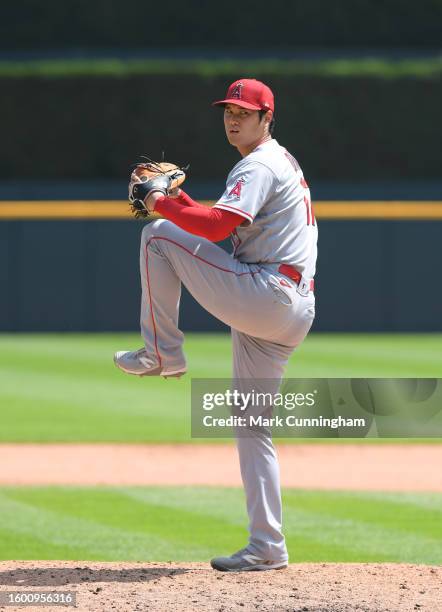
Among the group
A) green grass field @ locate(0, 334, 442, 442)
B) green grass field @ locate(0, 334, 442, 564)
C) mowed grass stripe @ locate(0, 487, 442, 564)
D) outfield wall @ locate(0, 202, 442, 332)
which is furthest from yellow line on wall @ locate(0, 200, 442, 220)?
mowed grass stripe @ locate(0, 487, 442, 564)

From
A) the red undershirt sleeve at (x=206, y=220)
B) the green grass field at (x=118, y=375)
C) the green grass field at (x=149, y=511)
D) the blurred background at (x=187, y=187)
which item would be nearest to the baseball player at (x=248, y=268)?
the red undershirt sleeve at (x=206, y=220)

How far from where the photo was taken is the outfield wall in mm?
17281

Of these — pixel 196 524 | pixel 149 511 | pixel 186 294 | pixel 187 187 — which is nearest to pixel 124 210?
pixel 187 187

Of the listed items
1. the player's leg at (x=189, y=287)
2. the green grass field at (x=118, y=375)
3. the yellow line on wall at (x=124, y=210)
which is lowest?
the green grass field at (x=118, y=375)

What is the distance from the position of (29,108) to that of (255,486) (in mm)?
15033

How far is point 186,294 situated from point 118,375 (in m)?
3.90

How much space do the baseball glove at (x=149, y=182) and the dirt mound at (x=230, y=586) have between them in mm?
1334

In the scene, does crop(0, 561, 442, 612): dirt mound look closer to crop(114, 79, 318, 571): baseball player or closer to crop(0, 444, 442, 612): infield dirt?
crop(0, 444, 442, 612): infield dirt

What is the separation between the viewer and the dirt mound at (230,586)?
445 centimetres

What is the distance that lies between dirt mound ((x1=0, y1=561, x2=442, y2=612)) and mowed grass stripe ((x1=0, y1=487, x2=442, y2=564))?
0.70 meters

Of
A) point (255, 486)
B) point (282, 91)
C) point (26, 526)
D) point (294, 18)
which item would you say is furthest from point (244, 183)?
point (294, 18)

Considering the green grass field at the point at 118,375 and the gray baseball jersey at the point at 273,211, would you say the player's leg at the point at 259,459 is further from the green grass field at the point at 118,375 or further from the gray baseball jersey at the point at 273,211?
the green grass field at the point at 118,375

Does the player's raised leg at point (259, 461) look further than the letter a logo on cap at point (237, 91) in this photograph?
Yes

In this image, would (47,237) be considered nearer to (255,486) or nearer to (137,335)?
(137,335)
